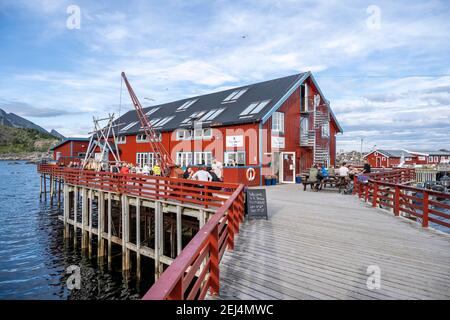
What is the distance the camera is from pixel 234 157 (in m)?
21.0

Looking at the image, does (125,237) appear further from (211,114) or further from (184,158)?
(211,114)

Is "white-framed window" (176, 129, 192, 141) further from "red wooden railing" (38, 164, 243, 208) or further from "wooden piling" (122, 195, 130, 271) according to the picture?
"wooden piling" (122, 195, 130, 271)

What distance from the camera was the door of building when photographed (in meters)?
21.7

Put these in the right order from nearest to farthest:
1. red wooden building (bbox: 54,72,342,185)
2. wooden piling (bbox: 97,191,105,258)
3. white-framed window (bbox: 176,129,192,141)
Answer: wooden piling (bbox: 97,191,105,258) < red wooden building (bbox: 54,72,342,185) < white-framed window (bbox: 176,129,192,141)

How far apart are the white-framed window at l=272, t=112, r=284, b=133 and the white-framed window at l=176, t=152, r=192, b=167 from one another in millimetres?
7413

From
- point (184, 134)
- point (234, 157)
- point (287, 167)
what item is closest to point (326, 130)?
point (287, 167)

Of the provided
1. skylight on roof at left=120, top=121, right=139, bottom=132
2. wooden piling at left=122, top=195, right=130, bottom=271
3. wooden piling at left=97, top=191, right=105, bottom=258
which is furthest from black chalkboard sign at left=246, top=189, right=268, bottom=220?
skylight on roof at left=120, top=121, right=139, bottom=132

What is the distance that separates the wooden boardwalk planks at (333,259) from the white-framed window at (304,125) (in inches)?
566

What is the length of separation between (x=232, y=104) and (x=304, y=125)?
5970 mm

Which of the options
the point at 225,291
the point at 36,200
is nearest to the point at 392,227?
the point at 225,291
